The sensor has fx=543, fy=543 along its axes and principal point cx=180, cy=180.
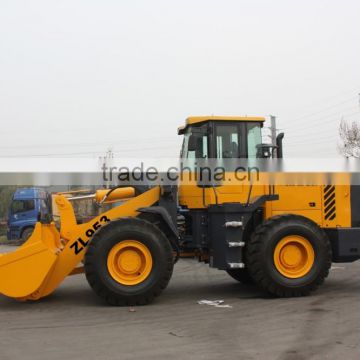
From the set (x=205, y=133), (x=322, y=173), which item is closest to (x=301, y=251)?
(x=322, y=173)

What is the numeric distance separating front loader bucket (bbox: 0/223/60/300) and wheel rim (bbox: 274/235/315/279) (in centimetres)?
362

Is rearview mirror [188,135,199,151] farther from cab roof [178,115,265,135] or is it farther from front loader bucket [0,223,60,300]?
front loader bucket [0,223,60,300]

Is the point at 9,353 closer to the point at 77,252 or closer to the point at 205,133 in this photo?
the point at 77,252

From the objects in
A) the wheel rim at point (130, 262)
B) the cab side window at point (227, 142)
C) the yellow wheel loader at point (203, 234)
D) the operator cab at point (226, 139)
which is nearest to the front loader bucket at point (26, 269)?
the yellow wheel loader at point (203, 234)

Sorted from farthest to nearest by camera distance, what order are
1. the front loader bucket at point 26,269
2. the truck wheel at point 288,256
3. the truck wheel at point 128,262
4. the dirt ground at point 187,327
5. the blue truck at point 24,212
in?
1. the blue truck at point 24,212
2. the truck wheel at point 288,256
3. the truck wheel at point 128,262
4. the front loader bucket at point 26,269
5. the dirt ground at point 187,327

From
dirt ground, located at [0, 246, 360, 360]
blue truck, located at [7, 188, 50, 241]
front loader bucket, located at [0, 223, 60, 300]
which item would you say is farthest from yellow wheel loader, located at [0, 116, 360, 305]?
blue truck, located at [7, 188, 50, 241]

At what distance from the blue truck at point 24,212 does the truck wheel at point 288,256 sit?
1746 centimetres

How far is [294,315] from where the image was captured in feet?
24.7

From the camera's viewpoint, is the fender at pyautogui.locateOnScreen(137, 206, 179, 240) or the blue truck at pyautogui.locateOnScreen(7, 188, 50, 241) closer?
the fender at pyautogui.locateOnScreen(137, 206, 179, 240)

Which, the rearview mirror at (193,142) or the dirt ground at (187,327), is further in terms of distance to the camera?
the rearview mirror at (193,142)

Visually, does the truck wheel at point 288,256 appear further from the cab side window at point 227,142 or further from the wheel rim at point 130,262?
the wheel rim at point 130,262

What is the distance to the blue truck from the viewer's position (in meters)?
24.8

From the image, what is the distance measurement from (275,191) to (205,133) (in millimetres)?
1580

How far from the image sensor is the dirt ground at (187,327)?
580cm
